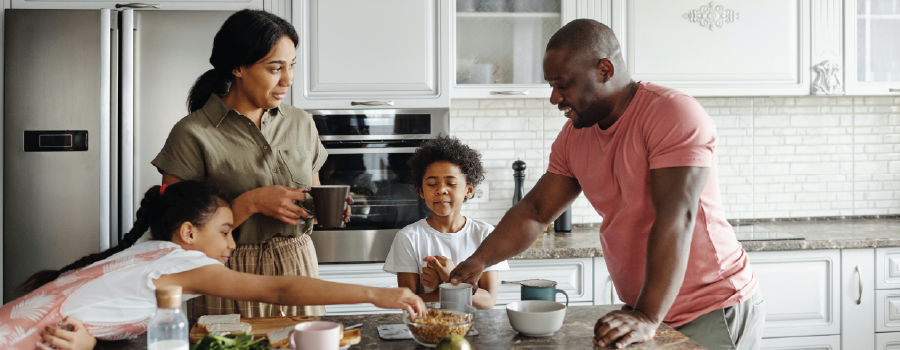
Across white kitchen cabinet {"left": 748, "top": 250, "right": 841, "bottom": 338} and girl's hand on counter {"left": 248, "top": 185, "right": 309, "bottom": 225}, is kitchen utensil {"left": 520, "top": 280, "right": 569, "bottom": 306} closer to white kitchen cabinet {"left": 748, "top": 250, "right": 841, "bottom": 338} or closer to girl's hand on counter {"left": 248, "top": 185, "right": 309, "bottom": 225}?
girl's hand on counter {"left": 248, "top": 185, "right": 309, "bottom": 225}

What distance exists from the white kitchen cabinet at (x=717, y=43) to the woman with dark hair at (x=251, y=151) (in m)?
1.85

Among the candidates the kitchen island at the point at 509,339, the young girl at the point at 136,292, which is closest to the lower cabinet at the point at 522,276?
the kitchen island at the point at 509,339

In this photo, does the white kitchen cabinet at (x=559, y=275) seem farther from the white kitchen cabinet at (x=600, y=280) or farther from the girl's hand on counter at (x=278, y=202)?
the girl's hand on counter at (x=278, y=202)

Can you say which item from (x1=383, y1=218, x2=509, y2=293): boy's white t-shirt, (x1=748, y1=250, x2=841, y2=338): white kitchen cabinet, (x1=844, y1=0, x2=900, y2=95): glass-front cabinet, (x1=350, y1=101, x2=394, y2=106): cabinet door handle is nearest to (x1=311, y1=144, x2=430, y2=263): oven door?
(x1=350, y1=101, x2=394, y2=106): cabinet door handle

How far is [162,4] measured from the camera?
273 centimetres

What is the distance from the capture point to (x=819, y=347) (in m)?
2.90

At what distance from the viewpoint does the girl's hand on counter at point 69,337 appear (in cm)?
123

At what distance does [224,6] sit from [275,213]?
1.52 m

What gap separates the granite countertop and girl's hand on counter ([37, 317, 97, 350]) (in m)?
1.75

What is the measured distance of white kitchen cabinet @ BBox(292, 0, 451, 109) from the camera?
2805 mm

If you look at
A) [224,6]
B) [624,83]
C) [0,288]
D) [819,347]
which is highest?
[224,6]

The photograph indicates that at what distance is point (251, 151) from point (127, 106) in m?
1.19

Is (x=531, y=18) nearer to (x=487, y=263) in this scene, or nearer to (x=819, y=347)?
(x=487, y=263)

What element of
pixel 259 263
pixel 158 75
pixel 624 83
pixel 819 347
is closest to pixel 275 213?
pixel 259 263
